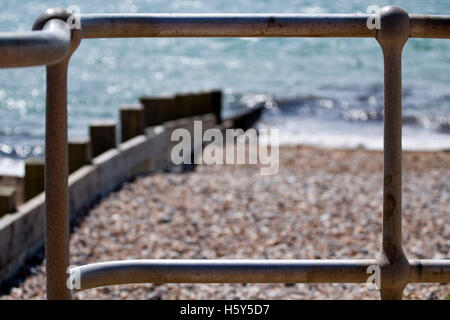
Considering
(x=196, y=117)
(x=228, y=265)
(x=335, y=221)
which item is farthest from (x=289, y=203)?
(x=228, y=265)

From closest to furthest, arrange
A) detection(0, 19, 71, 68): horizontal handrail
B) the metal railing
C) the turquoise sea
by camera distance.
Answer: detection(0, 19, 71, 68): horizontal handrail < the metal railing < the turquoise sea

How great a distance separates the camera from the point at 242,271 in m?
1.53

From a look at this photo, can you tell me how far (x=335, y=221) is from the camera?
5625 millimetres

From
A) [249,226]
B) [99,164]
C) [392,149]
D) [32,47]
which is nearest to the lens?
[32,47]

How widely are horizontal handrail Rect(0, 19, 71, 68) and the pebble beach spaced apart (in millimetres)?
2788

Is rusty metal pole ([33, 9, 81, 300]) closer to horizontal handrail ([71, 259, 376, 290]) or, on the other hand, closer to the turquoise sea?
horizontal handrail ([71, 259, 376, 290])

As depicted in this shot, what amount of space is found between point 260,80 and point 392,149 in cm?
2340

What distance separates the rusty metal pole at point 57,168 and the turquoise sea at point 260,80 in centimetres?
982

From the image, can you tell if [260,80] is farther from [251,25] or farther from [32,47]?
[32,47]

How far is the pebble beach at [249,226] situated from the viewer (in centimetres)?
396

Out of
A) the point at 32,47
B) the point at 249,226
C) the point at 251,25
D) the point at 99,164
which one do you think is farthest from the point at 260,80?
the point at 32,47

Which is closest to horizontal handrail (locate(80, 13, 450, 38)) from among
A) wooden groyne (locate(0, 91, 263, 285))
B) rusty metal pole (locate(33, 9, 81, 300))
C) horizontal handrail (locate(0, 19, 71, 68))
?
rusty metal pole (locate(33, 9, 81, 300))

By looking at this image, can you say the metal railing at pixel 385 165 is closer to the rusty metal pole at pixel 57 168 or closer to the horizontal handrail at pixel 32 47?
the rusty metal pole at pixel 57 168

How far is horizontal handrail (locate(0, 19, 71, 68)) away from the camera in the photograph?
0.99 meters
